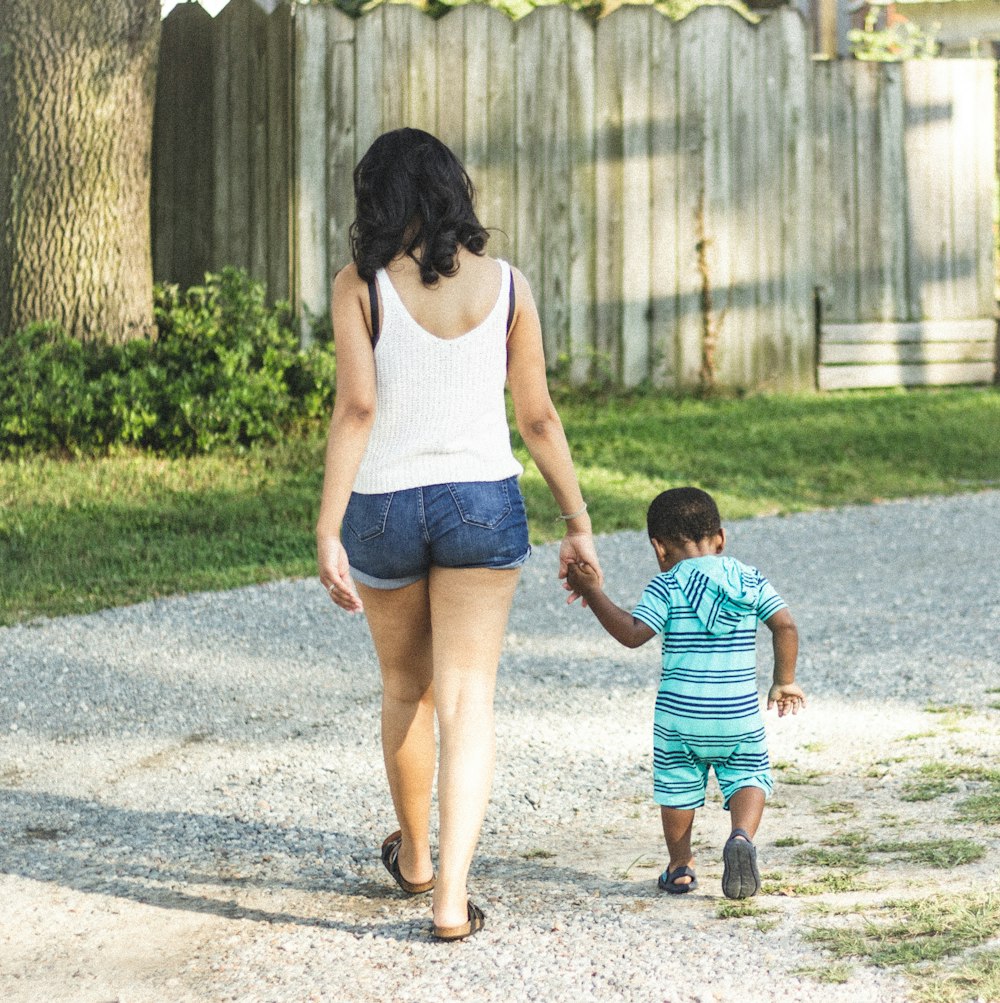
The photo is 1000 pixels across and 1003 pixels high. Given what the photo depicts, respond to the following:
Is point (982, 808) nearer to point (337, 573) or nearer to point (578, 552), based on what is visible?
point (578, 552)

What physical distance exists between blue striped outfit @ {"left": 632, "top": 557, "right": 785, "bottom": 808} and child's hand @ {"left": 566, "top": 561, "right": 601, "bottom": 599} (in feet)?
0.36

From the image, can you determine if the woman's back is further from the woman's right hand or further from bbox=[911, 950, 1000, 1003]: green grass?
bbox=[911, 950, 1000, 1003]: green grass

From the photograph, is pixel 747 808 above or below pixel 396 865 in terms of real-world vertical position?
above

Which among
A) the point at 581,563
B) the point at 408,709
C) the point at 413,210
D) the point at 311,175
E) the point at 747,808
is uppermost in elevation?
the point at 311,175

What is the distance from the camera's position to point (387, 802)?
4.55 m

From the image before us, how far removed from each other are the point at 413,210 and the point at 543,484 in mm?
5951

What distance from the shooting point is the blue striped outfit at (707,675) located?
3.57 metres

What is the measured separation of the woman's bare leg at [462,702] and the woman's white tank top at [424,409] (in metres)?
0.23

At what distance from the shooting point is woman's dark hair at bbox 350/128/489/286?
10.8 ft

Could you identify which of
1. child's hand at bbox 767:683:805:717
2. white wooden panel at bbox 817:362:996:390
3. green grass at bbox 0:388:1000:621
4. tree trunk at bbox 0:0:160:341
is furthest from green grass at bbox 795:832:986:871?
white wooden panel at bbox 817:362:996:390

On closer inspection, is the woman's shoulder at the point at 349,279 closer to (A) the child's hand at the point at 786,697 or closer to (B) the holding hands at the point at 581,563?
(B) the holding hands at the point at 581,563

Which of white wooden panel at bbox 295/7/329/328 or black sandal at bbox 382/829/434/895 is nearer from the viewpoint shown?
black sandal at bbox 382/829/434/895

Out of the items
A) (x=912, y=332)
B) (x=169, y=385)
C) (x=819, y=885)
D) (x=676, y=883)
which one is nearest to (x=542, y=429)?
(x=676, y=883)

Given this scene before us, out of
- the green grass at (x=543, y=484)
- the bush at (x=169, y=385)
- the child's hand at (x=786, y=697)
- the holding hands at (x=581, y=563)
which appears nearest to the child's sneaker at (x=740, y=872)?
the child's hand at (x=786, y=697)
